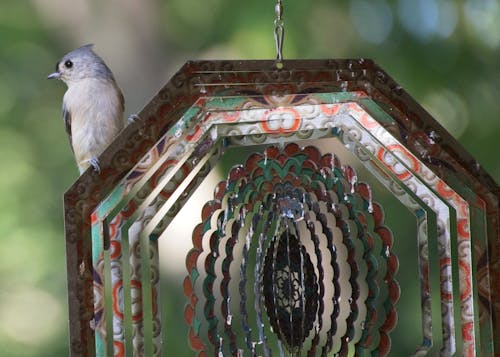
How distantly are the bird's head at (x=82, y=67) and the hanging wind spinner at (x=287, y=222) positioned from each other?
29cm

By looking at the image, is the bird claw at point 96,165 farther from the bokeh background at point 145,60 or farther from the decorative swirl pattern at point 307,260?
the bokeh background at point 145,60

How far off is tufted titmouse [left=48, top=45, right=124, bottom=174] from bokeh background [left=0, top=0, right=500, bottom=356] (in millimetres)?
664

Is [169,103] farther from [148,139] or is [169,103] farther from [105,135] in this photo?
[105,135]

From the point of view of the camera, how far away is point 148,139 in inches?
27.6

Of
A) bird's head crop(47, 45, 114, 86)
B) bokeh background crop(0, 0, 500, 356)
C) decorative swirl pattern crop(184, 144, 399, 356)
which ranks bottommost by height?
decorative swirl pattern crop(184, 144, 399, 356)

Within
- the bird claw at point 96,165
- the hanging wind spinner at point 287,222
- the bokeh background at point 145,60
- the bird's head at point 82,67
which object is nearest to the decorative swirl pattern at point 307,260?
the hanging wind spinner at point 287,222

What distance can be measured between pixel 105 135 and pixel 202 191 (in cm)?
23

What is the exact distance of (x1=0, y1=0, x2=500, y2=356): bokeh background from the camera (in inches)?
66.4

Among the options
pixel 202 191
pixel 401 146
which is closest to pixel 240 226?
pixel 202 191

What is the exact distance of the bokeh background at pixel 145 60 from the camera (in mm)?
1688

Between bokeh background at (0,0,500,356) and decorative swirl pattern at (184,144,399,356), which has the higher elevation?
bokeh background at (0,0,500,356)

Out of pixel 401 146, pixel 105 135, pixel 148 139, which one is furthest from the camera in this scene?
pixel 105 135

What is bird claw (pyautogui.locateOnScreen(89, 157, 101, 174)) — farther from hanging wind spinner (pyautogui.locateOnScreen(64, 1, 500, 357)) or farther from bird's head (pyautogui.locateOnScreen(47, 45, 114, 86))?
bird's head (pyautogui.locateOnScreen(47, 45, 114, 86))

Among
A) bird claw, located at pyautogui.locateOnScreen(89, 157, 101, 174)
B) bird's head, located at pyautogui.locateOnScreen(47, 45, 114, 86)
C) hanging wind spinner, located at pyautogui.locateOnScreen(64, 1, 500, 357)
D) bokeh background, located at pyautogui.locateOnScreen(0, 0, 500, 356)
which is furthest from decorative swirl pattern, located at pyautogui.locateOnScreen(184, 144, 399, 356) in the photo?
bokeh background, located at pyautogui.locateOnScreen(0, 0, 500, 356)
